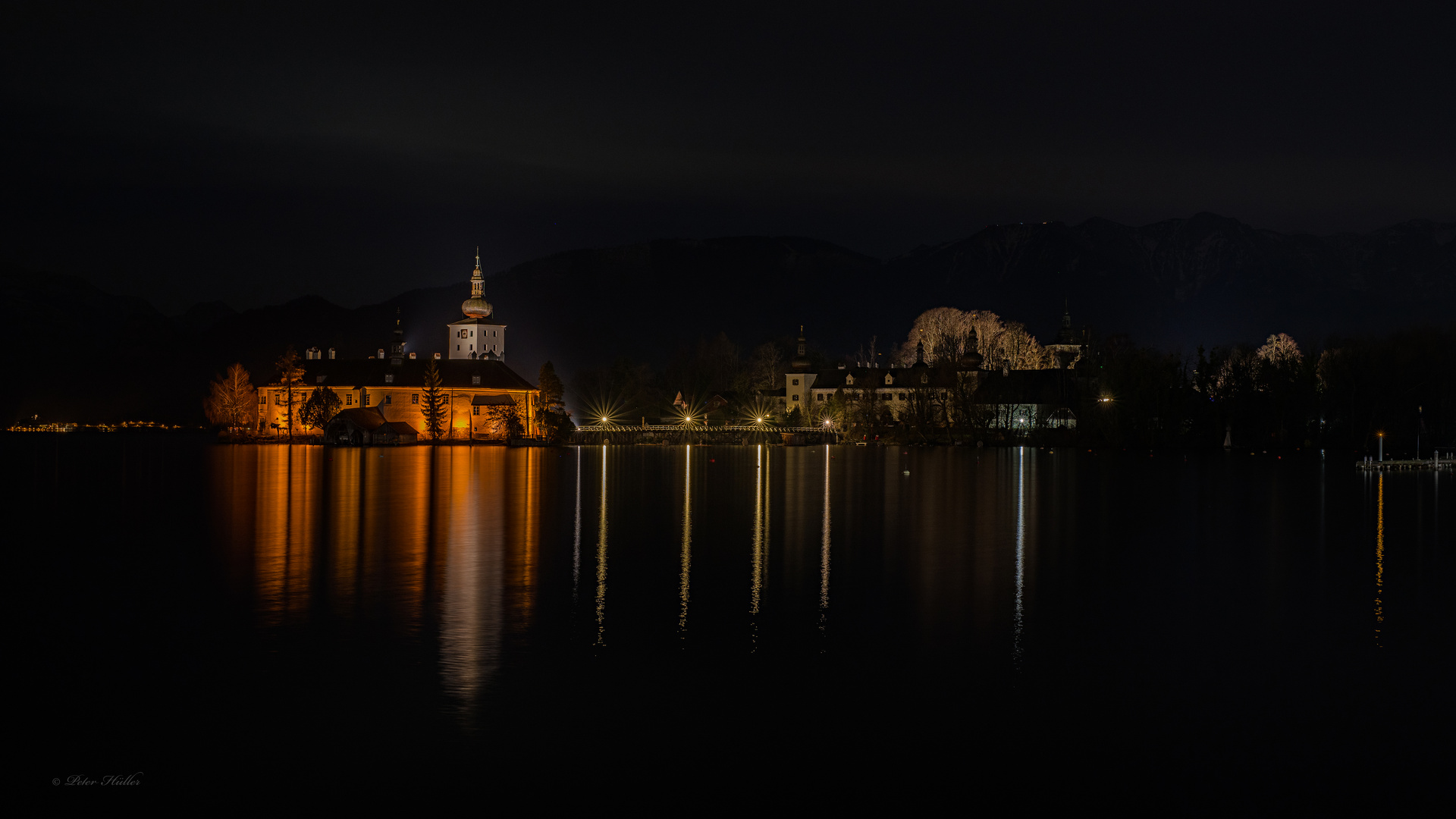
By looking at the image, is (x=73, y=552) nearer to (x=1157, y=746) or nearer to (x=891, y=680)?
(x=891, y=680)

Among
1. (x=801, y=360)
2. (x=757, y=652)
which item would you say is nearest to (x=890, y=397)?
(x=801, y=360)

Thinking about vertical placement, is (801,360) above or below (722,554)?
above

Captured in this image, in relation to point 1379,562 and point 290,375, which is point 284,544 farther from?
point 290,375

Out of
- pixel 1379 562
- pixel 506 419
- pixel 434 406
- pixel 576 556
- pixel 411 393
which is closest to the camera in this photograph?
pixel 576 556

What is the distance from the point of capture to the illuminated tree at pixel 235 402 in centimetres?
13212

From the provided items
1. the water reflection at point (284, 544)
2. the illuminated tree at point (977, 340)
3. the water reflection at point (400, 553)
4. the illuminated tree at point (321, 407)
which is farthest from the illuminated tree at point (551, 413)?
the water reflection at point (400, 553)

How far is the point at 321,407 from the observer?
4695 inches

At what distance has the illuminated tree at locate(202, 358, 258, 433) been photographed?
132 meters

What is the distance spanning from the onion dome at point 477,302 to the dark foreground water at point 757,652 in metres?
128

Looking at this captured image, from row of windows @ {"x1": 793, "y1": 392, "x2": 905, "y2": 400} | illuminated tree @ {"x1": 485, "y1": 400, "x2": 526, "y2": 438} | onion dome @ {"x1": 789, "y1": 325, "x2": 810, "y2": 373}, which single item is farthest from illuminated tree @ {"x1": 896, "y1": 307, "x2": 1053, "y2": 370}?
illuminated tree @ {"x1": 485, "y1": 400, "x2": 526, "y2": 438}

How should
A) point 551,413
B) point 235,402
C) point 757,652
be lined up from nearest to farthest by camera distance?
point 757,652, point 551,413, point 235,402

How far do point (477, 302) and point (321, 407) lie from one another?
4624 centimetres

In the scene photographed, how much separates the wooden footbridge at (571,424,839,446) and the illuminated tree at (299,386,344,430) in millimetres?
25927

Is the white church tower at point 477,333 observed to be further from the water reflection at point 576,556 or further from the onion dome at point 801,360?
the water reflection at point 576,556
